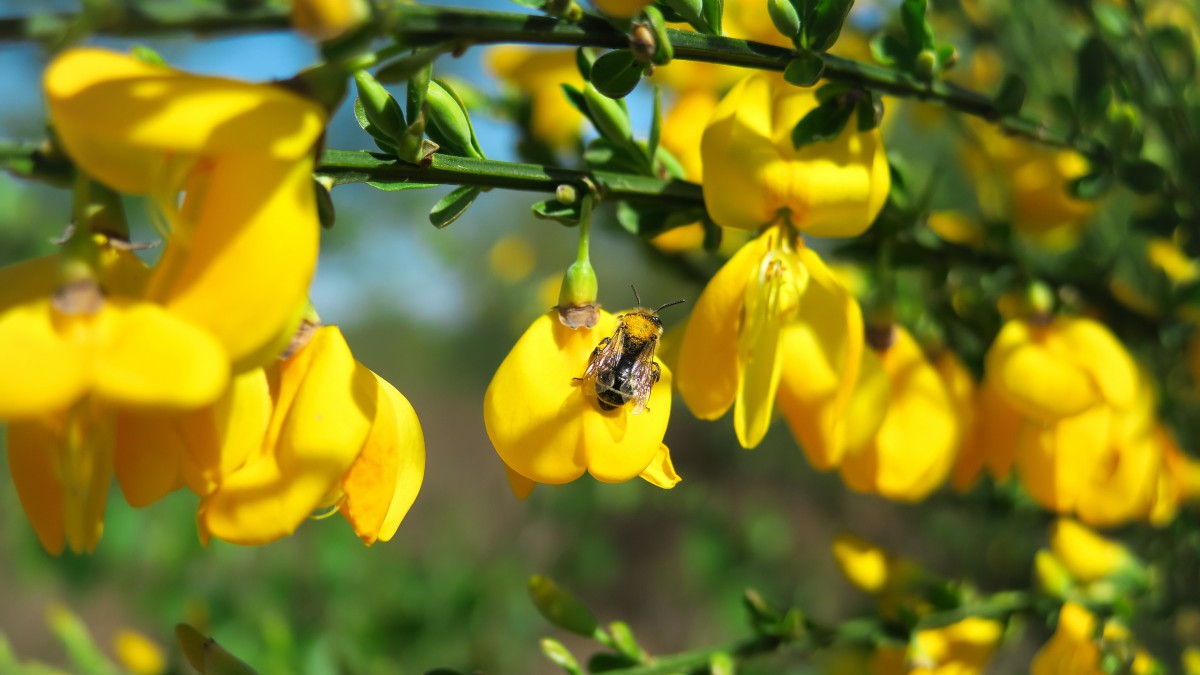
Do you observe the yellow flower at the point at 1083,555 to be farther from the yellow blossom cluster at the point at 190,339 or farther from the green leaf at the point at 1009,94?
the yellow blossom cluster at the point at 190,339

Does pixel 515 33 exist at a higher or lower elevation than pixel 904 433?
higher

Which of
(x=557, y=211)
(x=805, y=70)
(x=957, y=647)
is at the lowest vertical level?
(x=957, y=647)

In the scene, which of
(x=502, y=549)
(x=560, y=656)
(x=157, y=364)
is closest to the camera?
(x=157, y=364)

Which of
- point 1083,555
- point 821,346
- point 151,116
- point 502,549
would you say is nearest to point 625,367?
point 821,346

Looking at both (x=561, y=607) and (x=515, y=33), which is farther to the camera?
(x=561, y=607)

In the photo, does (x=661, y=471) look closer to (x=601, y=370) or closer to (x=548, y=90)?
(x=601, y=370)

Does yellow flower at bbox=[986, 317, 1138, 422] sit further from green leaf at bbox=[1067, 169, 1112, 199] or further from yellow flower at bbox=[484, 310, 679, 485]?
yellow flower at bbox=[484, 310, 679, 485]

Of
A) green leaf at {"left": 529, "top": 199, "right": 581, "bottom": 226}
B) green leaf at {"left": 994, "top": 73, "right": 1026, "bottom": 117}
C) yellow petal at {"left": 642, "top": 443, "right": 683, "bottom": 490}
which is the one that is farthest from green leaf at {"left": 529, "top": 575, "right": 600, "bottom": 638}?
green leaf at {"left": 994, "top": 73, "right": 1026, "bottom": 117}

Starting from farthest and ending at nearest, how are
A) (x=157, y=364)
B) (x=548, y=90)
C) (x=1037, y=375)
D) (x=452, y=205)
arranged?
(x=548, y=90) → (x=1037, y=375) → (x=452, y=205) → (x=157, y=364)
